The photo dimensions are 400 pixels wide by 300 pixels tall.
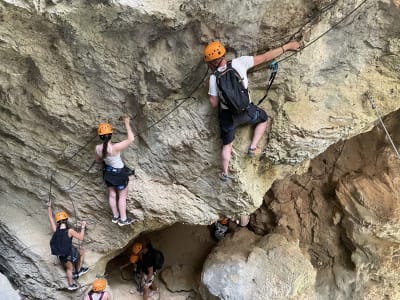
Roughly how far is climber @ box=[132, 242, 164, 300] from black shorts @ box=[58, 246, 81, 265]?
1.12 meters

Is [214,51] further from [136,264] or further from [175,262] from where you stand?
[175,262]

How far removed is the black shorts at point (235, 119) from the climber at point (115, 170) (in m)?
0.86

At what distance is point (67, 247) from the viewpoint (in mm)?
4570

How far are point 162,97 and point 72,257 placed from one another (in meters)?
2.08

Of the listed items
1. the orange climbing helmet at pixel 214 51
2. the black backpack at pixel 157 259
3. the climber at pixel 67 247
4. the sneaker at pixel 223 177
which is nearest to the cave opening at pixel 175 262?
the black backpack at pixel 157 259

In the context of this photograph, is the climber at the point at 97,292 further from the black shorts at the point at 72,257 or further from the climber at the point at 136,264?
the climber at the point at 136,264

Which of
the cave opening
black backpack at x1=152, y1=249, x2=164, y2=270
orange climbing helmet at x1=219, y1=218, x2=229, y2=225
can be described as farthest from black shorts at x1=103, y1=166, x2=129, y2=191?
orange climbing helmet at x1=219, y1=218, x2=229, y2=225

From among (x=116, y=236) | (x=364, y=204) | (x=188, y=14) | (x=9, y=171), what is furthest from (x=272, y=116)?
(x=9, y=171)

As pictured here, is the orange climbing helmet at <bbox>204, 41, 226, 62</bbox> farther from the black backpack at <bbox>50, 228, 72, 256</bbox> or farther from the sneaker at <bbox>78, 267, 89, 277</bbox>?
the sneaker at <bbox>78, 267, 89, 277</bbox>

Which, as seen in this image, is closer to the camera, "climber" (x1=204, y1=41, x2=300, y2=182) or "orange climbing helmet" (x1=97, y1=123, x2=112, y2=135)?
"climber" (x1=204, y1=41, x2=300, y2=182)

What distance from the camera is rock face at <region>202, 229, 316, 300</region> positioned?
5055 millimetres

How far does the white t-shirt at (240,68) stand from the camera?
3.59m

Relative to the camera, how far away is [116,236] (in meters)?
4.91

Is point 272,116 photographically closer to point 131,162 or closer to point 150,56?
point 150,56
